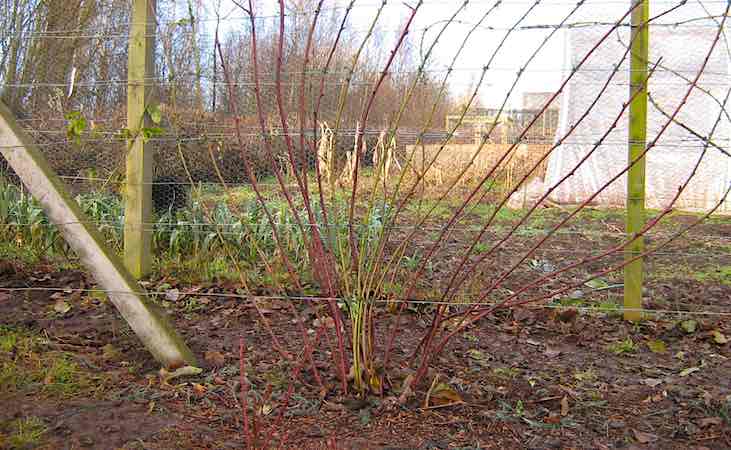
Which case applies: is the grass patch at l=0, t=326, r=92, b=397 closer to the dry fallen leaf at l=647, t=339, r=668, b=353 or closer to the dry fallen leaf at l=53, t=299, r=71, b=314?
the dry fallen leaf at l=53, t=299, r=71, b=314

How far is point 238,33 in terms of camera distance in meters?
4.48

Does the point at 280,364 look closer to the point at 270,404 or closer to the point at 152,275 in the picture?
the point at 270,404

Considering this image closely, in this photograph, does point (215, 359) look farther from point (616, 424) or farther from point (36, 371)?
point (616, 424)

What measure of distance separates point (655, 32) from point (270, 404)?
7.25 m

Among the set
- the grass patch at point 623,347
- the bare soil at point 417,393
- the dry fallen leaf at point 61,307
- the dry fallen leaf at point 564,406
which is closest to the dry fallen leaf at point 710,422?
the bare soil at point 417,393

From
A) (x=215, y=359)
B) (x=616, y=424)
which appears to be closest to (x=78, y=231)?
(x=215, y=359)

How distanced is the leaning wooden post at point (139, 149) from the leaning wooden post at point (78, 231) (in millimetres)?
1261

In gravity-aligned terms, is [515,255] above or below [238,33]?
below

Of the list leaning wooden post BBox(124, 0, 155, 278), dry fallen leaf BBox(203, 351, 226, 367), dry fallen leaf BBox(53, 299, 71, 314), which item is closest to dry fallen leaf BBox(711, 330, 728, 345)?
dry fallen leaf BBox(203, 351, 226, 367)

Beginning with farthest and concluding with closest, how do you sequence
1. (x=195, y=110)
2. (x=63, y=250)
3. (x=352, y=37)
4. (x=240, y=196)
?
(x=240, y=196) < (x=195, y=110) < (x=63, y=250) < (x=352, y=37)

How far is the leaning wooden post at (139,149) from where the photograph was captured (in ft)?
12.4

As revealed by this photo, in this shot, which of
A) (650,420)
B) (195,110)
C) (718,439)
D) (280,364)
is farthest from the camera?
(195,110)

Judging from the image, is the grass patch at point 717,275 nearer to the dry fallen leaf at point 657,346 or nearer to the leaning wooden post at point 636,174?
the leaning wooden post at point 636,174

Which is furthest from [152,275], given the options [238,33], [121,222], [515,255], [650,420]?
[650,420]
